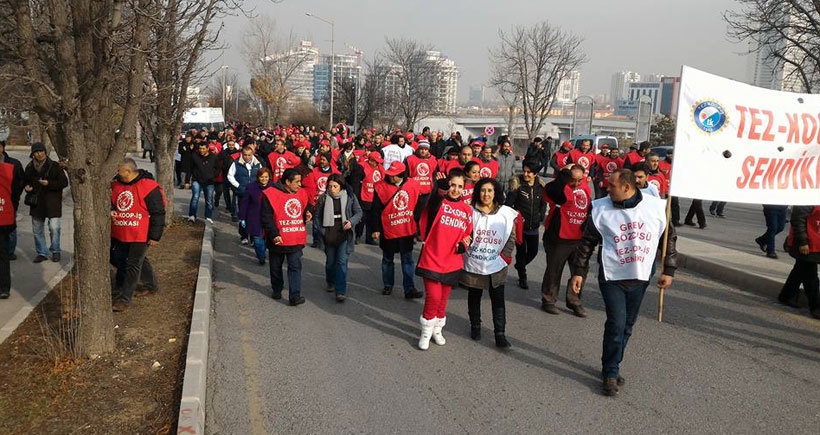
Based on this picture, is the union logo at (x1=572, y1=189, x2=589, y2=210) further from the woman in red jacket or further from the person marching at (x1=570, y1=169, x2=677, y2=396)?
the person marching at (x1=570, y1=169, x2=677, y2=396)

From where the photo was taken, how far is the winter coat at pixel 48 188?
9008 millimetres

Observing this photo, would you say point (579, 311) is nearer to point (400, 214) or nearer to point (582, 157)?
point (400, 214)

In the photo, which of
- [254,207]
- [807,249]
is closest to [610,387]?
[807,249]

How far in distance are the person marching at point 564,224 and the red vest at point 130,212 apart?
4589 millimetres

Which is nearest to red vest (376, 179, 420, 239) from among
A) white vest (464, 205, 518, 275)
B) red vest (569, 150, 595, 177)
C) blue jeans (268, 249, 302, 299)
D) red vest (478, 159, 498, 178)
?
blue jeans (268, 249, 302, 299)

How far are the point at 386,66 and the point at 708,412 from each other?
45.4m

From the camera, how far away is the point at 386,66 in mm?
→ 48031

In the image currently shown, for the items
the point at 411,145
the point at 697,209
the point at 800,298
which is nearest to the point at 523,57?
the point at 411,145

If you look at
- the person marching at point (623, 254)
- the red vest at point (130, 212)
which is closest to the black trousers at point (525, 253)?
the person marching at point (623, 254)

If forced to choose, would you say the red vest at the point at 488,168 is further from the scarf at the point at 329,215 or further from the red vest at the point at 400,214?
the scarf at the point at 329,215

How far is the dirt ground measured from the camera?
171 inches

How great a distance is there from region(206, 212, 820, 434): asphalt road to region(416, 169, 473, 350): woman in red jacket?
396 millimetres

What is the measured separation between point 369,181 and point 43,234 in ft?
16.5

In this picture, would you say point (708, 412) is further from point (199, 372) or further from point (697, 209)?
point (697, 209)
